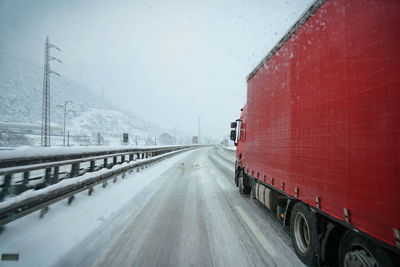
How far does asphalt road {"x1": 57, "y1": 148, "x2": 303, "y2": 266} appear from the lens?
2756 millimetres

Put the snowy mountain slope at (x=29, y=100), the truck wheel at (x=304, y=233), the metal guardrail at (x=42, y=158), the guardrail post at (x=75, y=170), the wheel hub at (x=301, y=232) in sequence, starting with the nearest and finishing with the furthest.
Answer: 1. the truck wheel at (x=304, y=233)
2. the wheel hub at (x=301, y=232)
3. the metal guardrail at (x=42, y=158)
4. the guardrail post at (x=75, y=170)
5. the snowy mountain slope at (x=29, y=100)

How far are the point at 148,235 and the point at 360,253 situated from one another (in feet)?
10.2

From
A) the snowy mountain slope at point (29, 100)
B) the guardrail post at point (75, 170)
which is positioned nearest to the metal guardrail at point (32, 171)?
the guardrail post at point (75, 170)

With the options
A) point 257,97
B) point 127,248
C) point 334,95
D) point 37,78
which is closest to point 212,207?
point 127,248

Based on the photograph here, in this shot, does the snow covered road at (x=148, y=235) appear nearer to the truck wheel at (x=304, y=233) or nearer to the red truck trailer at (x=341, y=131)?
the truck wheel at (x=304, y=233)

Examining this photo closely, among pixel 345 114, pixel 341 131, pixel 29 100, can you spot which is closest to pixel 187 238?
pixel 341 131

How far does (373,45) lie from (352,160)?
1.03m

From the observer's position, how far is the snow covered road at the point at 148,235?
2.74 meters

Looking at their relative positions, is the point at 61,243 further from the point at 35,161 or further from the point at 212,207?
the point at 212,207

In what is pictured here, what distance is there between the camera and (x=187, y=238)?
3.42 metres

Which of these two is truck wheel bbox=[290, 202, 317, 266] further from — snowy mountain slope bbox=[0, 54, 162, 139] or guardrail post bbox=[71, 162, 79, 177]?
snowy mountain slope bbox=[0, 54, 162, 139]

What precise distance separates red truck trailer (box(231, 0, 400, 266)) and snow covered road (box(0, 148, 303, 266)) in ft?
2.36

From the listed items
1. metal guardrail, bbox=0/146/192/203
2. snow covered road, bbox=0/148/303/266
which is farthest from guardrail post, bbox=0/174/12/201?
snow covered road, bbox=0/148/303/266

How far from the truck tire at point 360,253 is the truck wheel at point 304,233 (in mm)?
441
